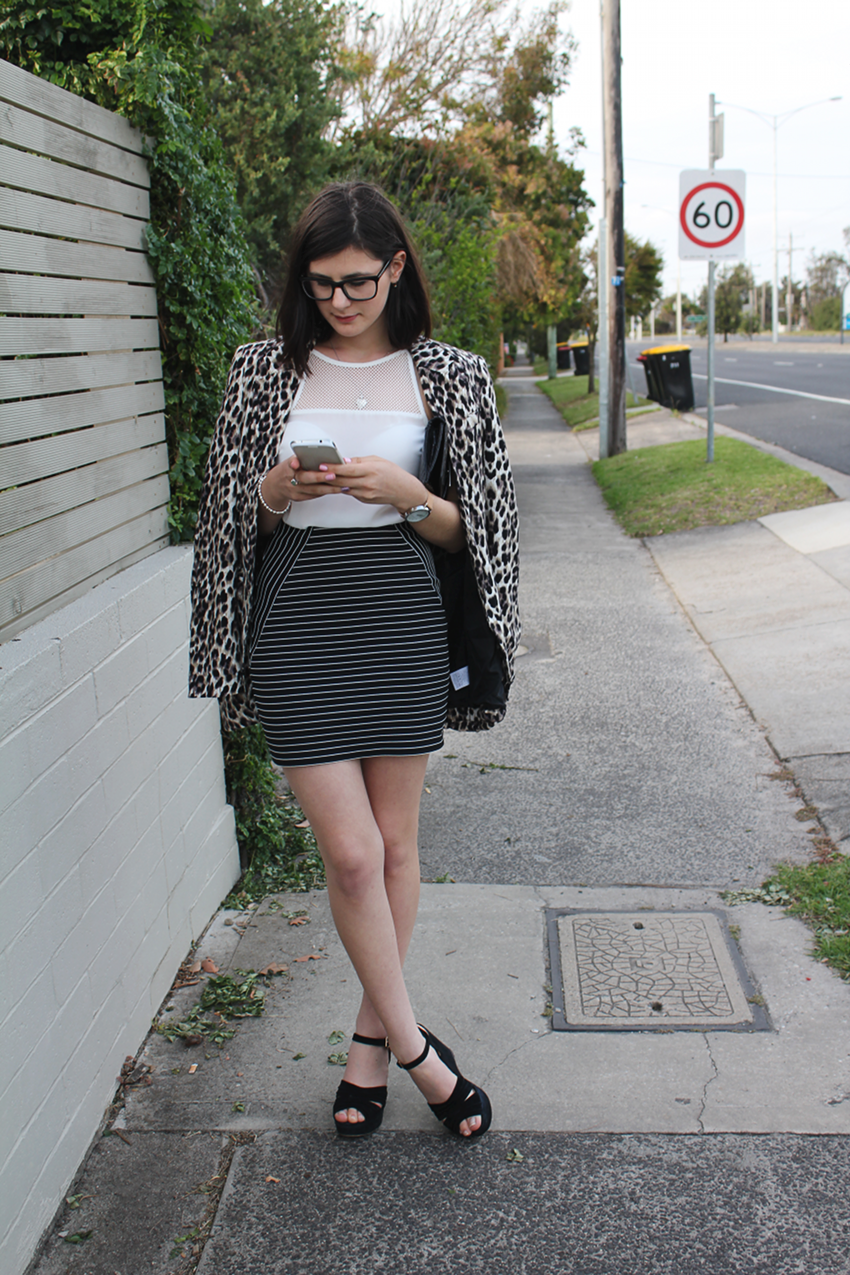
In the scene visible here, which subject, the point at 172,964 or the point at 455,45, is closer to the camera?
the point at 172,964

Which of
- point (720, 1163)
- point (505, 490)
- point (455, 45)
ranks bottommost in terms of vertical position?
point (720, 1163)

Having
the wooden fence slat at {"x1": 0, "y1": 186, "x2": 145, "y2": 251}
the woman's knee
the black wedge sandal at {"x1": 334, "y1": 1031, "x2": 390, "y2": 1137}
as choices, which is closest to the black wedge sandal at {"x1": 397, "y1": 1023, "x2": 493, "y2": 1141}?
the black wedge sandal at {"x1": 334, "y1": 1031, "x2": 390, "y2": 1137}

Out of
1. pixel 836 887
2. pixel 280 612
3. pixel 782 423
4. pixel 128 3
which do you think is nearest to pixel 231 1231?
pixel 280 612

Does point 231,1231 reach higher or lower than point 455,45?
lower

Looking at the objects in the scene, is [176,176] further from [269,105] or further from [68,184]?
[269,105]

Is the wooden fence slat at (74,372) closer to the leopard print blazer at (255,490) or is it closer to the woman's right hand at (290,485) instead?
the leopard print blazer at (255,490)

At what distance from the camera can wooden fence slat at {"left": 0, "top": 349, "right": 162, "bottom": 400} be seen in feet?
7.70

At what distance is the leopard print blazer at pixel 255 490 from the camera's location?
2385 millimetres

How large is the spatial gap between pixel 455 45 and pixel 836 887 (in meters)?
14.7

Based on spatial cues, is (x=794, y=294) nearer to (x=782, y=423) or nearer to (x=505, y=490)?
(x=782, y=423)

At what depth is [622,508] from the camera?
35.8ft

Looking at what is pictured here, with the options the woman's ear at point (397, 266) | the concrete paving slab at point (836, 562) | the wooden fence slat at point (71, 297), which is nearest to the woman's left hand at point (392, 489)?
the woman's ear at point (397, 266)

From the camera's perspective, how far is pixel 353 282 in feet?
7.55

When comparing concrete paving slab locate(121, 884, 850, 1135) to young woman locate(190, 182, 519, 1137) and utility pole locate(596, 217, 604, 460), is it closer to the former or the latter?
young woman locate(190, 182, 519, 1137)
